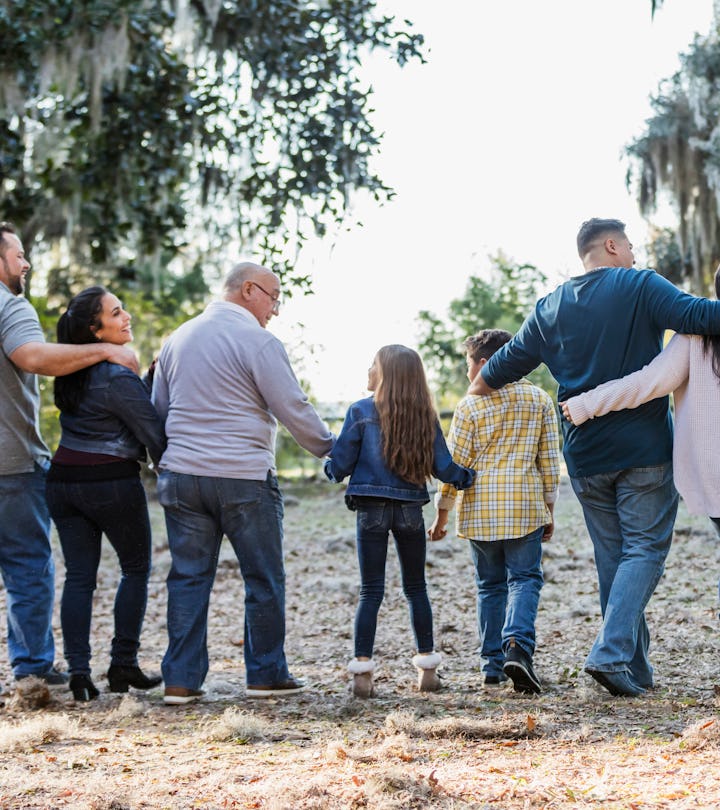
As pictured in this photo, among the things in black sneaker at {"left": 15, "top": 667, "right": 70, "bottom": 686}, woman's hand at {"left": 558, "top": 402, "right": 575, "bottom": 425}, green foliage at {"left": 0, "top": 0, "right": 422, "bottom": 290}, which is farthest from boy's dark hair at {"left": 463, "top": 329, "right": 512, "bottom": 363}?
green foliage at {"left": 0, "top": 0, "right": 422, "bottom": 290}

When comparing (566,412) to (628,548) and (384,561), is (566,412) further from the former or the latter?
(384,561)

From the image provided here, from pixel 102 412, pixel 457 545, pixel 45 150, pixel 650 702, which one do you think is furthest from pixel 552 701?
pixel 45 150

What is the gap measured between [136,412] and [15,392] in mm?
620

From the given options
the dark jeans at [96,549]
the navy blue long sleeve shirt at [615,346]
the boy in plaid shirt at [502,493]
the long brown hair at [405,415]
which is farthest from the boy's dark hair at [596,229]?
the dark jeans at [96,549]

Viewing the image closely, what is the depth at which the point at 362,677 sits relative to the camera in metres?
4.35

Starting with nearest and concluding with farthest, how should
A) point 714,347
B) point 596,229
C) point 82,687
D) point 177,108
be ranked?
point 714,347, point 596,229, point 82,687, point 177,108

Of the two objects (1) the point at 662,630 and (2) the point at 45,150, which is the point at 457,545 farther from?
(2) the point at 45,150

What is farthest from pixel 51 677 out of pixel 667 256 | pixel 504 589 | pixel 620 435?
pixel 667 256

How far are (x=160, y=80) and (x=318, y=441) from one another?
753 cm

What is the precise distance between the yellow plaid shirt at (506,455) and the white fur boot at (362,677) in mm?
741

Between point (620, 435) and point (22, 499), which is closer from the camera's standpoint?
point (620, 435)

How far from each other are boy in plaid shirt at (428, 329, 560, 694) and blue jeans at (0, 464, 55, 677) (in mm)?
1825

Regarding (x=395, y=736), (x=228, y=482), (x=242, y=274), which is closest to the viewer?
(x=395, y=736)

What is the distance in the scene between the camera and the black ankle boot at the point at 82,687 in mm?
4473
